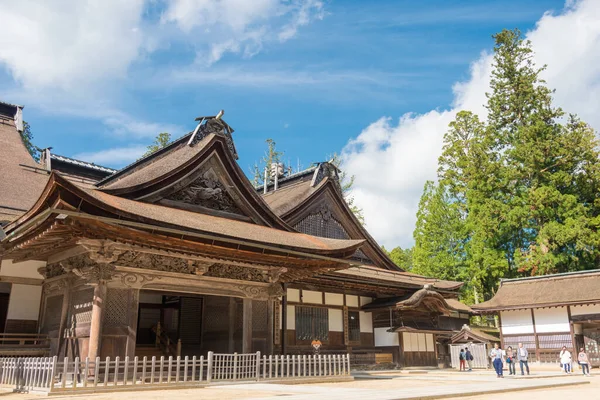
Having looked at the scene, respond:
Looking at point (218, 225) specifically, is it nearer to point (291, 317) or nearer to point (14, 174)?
point (291, 317)

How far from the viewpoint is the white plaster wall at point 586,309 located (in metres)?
30.1

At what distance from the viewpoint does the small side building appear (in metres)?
30.3

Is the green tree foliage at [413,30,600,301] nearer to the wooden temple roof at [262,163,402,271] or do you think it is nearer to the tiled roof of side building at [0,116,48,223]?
the wooden temple roof at [262,163,402,271]

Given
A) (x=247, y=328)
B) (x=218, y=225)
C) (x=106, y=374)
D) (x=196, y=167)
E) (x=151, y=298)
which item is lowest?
(x=106, y=374)

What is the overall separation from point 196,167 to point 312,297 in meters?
8.97

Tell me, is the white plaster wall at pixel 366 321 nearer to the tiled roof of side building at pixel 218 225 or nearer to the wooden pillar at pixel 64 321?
the tiled roof of side building at pixel 218 225

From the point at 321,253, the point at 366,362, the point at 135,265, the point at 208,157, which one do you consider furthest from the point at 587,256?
the point at 135,265

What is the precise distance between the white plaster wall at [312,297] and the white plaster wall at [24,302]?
10.7 metres

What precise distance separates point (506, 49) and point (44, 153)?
4229 centimetres

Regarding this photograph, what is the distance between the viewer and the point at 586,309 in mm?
30484

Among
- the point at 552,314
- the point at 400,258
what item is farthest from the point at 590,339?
the point at 400,258

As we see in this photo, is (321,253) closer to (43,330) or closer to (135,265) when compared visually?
(135,265)

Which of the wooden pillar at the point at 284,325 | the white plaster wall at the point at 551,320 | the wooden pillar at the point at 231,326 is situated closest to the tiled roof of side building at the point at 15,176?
the wooden pillar at the point at 231,326

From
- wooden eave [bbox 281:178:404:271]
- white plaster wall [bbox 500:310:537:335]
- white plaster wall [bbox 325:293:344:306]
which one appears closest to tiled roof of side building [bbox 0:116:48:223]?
wooden eave [bbox 281:178:404:271]
